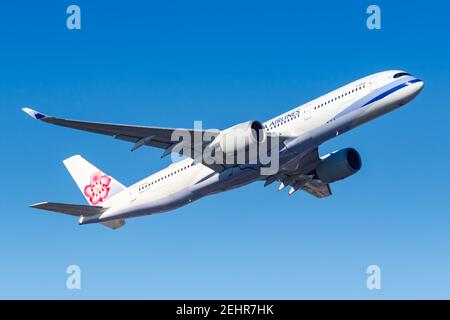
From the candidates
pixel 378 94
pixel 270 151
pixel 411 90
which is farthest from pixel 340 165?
pixel 411 90

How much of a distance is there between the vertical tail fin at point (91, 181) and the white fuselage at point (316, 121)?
6.87 m

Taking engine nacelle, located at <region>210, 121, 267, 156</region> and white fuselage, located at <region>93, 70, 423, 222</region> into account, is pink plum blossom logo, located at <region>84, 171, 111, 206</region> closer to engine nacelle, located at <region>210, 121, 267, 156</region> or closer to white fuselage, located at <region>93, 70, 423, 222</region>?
white fuselage, located at <region>93, 70, 423, 222</region>

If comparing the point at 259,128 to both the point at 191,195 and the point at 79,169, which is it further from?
the point at 79,169

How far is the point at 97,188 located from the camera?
49125 mm

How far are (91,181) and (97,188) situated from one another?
4.36 ft

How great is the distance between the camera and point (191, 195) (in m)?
41.6

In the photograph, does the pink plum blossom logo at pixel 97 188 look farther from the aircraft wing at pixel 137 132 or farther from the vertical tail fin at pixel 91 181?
the aircraft wing at pixel 137 132

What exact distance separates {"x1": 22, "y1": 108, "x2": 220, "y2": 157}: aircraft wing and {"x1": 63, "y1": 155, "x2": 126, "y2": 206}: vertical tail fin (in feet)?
26.9

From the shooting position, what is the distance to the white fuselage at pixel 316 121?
37.2m

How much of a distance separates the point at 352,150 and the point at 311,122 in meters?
6.62

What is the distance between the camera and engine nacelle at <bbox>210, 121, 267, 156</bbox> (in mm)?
37741

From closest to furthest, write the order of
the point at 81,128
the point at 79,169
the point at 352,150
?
1. the point at 81,128
2. the point at 352,150
3. the point at 79,169

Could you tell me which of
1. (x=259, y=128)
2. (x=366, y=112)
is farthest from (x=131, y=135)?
(x=366, y=112)
